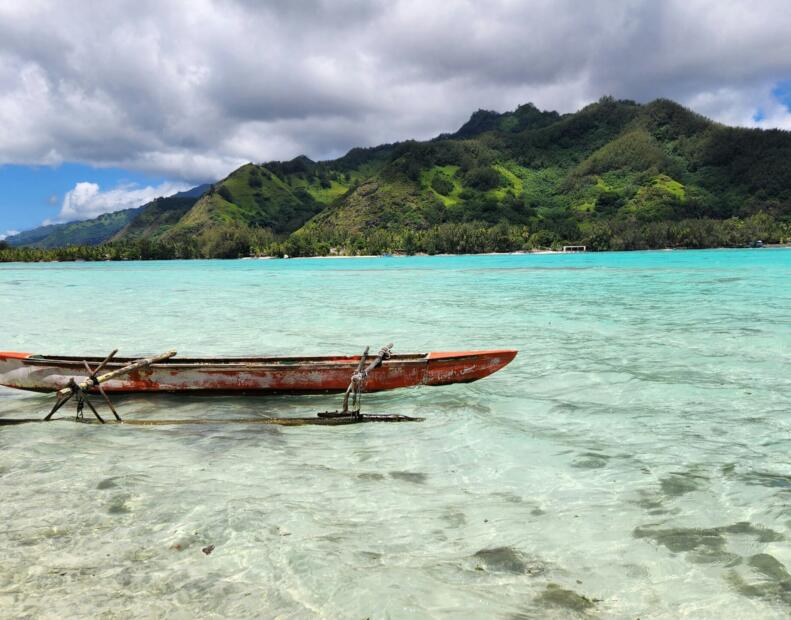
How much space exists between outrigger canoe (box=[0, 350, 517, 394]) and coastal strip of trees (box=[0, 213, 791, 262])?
166 m

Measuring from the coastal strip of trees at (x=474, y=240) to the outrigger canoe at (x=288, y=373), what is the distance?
166 metres

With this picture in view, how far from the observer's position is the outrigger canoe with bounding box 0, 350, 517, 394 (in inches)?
432

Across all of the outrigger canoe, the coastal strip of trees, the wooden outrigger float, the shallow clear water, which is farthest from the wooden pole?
the coastal strip of trees

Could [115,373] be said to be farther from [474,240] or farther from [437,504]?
[474,240]

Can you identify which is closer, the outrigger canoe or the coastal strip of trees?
the outrigger canoe

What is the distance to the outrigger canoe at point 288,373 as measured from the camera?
1097 cm

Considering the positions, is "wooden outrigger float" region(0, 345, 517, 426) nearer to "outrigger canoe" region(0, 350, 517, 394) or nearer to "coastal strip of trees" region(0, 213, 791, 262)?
"outrigger canoe" region(0, 350, 517, 394)

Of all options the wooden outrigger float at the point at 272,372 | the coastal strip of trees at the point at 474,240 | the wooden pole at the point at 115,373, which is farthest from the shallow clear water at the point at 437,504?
the coastal strip of trees at the point at 474,240

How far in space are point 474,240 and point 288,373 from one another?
16772cm

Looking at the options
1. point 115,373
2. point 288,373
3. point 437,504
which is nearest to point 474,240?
point 288,373

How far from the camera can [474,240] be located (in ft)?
573

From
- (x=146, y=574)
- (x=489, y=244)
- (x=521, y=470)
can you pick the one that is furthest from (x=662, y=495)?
(x=489, y=244)

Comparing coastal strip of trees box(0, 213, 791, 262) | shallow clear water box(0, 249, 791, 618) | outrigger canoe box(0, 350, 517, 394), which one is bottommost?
shallow clear water box(0, 249, 791, 618)

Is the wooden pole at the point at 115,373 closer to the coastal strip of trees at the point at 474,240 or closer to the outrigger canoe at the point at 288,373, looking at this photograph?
the outrigger canoe at the point at 288,373
